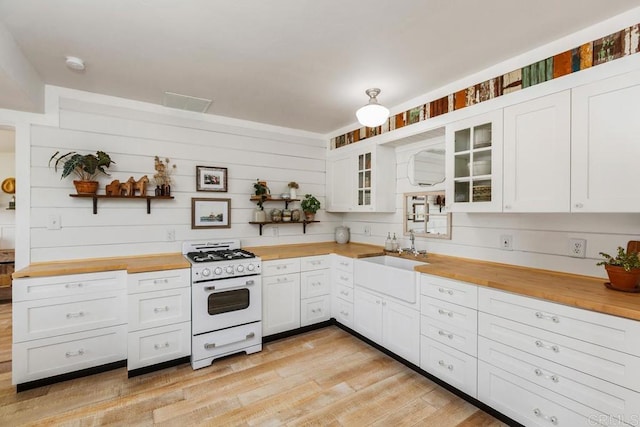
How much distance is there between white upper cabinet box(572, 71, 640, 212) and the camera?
1.61 meters

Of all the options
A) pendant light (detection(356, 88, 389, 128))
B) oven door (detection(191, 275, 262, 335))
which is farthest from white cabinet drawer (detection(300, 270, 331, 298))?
pendant light (detection(356, 88, 389, 128))

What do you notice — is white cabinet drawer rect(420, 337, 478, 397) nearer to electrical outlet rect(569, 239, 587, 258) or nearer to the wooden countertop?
electrical outlet rect(569, 239, 587, 258)

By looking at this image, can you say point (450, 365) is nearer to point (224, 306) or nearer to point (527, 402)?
point (527, 402)

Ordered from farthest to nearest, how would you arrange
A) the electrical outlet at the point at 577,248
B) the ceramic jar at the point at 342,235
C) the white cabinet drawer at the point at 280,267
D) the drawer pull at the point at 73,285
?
the ceramic jar at the point at 342,235 → the white cabinet drawer at the point at 280,267 → the drawer pull at the point at 73,285 → the electrical outlet at the point at 577,248

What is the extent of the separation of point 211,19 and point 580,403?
2985mm

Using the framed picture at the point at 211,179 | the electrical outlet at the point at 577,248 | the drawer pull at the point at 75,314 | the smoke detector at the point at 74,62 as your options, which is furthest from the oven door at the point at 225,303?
the electrical outlet at the point at 577,248

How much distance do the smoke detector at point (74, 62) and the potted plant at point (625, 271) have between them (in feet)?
12.7

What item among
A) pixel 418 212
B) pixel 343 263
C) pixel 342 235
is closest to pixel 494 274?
pixel 418 212

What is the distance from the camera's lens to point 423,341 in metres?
2.40

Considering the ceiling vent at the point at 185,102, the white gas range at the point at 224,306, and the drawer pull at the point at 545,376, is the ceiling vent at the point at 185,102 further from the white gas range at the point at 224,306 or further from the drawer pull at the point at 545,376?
the drawer pull at the point at 545,376

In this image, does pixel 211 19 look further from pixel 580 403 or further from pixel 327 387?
pixel 580 403

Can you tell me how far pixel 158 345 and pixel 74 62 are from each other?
2.35 meters

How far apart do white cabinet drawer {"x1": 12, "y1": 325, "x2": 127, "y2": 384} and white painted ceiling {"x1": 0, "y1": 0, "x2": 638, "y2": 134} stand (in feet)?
6.36

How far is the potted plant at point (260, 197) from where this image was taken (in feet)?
11.7
